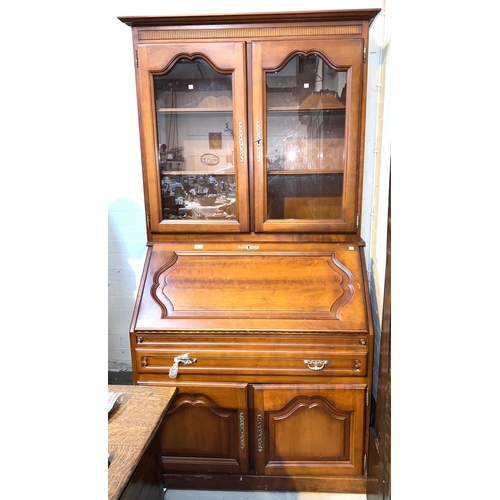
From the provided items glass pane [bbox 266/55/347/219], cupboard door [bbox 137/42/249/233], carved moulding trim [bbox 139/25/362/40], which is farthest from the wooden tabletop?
carved moulding trim [bbox 139/25/362/40]

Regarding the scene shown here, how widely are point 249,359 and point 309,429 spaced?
0.41 meters

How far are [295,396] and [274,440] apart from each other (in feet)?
0.78

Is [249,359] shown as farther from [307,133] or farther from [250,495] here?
[307,133]

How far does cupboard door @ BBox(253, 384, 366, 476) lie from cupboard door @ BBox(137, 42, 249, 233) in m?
0.75

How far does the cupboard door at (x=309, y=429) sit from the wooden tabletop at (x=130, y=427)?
0.60 metres

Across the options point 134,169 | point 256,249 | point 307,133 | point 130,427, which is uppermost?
point 307,133

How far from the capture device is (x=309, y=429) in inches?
60.4

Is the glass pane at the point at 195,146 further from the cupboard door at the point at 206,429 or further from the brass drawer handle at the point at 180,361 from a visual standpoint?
the cupboard door at the point at 206,429

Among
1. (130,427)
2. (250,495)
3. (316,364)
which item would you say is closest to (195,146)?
(316,364)

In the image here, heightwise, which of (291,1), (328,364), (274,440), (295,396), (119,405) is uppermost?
(291,1)

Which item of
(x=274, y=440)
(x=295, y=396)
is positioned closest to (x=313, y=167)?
(x=295, y=396)

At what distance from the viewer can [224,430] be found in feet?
5.11

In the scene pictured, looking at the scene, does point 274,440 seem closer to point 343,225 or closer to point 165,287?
point 165,287
